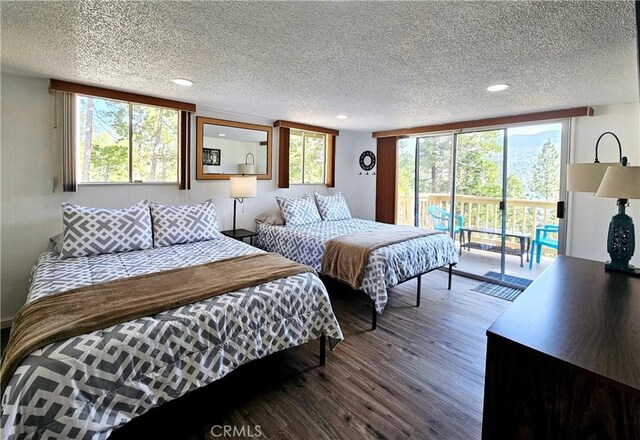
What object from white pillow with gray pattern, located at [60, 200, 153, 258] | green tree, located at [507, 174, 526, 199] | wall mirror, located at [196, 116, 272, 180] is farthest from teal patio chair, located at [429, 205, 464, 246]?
white pillow with gray pattern, located at [60, 200, 153, 258]


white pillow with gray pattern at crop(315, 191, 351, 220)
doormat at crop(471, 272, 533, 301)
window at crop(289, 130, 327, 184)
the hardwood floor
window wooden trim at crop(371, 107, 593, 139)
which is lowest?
the hardwood floor

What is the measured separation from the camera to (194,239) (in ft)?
10.1

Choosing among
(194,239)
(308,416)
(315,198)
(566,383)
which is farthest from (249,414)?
(315,198)

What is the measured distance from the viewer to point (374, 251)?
2930 mm

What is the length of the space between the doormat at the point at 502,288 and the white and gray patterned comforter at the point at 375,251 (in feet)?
1.91

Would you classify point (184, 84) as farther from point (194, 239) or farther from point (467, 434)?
point (467, 434)

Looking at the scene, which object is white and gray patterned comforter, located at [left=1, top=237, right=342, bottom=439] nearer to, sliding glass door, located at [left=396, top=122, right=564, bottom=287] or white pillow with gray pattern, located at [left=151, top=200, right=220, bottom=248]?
white pillow with gray pattern, located at [left=151, top=200, right=220, bottom=248]

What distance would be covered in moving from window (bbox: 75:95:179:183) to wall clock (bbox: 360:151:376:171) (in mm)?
3132

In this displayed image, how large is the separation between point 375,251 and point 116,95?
2.96 metres

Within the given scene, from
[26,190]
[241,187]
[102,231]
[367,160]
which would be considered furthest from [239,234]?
[367,160]

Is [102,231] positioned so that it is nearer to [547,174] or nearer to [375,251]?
[375,251]

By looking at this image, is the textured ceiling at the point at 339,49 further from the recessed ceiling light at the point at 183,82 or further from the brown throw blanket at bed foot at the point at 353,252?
the brown throw blanket at bed foot at the point at 353,252

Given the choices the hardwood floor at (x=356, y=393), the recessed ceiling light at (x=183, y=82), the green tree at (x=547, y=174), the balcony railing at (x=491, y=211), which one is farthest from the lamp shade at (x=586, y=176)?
the recessed ceiling light at (x=183, y=82)

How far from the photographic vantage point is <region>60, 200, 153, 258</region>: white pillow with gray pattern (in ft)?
8.05
